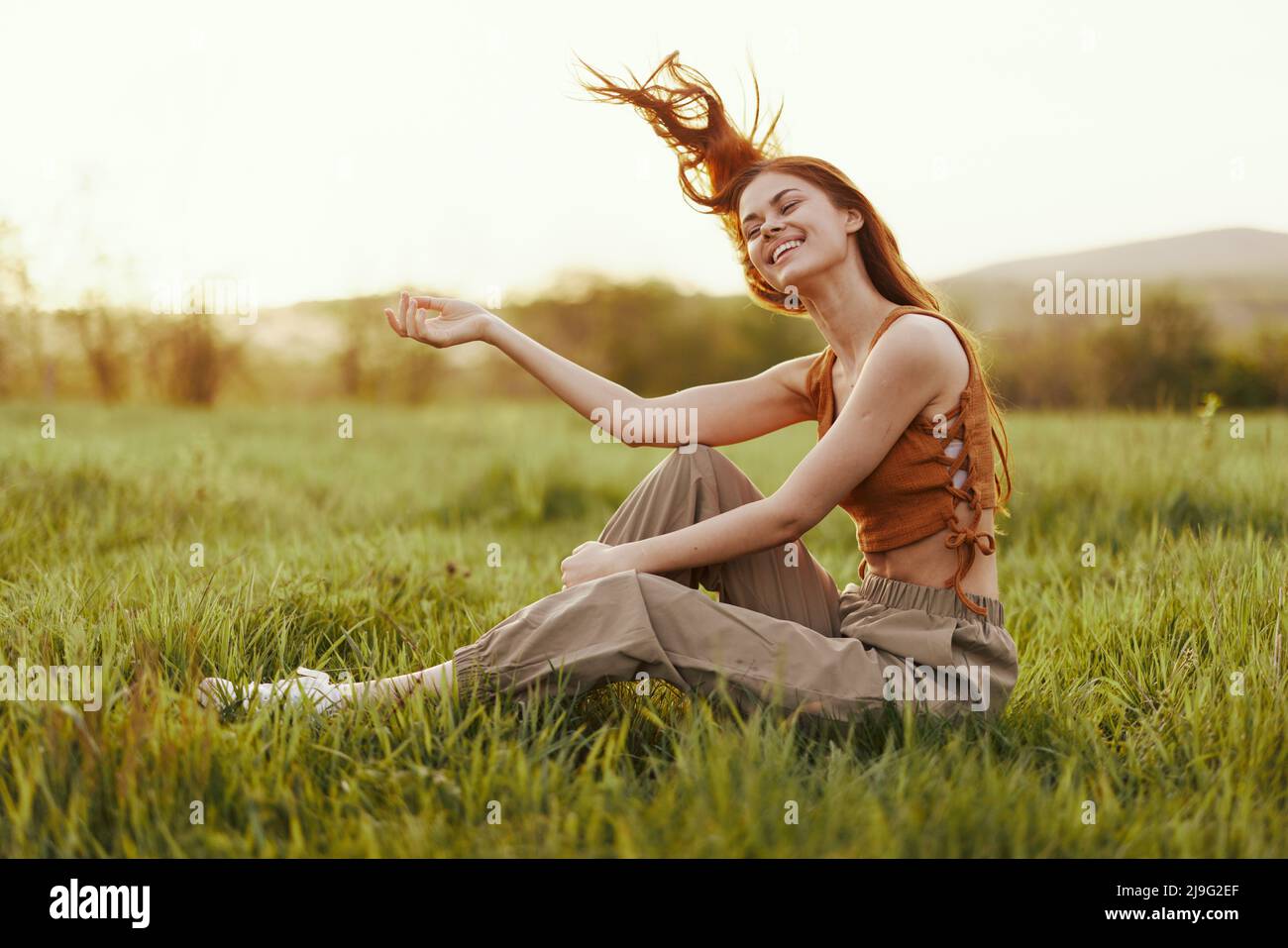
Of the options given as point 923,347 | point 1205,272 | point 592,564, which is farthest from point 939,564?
point 1205,272

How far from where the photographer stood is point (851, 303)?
2.54 metres

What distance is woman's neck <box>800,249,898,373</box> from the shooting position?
254 centimetres

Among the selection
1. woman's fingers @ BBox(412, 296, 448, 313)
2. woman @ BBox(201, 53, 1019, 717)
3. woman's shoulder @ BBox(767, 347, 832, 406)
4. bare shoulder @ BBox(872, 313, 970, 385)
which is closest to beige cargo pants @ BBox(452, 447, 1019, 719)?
woman @ BBox(201, 53, 1019, 717)

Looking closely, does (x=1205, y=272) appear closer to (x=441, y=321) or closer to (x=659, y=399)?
(x=659, y=399)

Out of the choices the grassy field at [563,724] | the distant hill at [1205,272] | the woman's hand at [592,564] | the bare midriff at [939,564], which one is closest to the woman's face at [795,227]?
the bare midriff at [939,564]

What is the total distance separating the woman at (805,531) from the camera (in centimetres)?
214

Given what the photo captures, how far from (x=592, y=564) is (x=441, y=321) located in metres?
0.93

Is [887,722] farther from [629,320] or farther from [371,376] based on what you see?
[629,320]

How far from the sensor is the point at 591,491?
19.3 feet

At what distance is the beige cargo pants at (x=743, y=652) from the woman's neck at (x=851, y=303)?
67 centimetres

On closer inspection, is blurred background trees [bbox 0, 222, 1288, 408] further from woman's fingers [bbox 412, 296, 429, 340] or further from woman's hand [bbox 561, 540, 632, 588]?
woman's hand [bbox 561, 540, 632, 588]

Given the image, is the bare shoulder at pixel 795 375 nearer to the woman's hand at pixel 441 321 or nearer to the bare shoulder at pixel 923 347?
the bare shoulder at pixel 923 347

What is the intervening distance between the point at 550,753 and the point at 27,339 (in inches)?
483
